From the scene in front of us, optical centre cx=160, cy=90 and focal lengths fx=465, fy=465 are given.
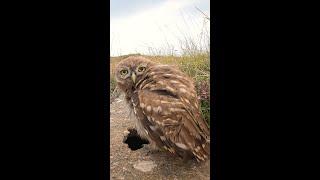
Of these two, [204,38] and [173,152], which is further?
[204,38]

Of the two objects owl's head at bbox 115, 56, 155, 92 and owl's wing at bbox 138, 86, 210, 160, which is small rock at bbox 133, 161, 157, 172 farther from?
owl's head at bbox 115, 56, 155, 92

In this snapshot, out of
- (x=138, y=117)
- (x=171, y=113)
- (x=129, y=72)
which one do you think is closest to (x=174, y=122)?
(x=171, y=113)

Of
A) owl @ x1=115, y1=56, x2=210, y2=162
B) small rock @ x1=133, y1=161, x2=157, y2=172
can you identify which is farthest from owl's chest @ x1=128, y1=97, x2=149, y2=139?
small rock @ x1=133, y1=161, x2=157, y2=172

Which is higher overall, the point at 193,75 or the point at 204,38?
the point at 204,38

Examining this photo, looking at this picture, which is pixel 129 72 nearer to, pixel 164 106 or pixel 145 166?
pixel 164 106

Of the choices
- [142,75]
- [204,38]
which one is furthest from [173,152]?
[204,38]

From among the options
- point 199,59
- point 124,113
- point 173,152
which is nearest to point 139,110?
point 124,113

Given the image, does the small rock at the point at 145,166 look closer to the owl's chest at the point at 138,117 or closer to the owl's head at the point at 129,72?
the owl's chest at the point at 138,117

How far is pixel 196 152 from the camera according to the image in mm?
1896

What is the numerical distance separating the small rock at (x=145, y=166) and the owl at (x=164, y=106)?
8cm

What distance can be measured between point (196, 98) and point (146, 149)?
305 millimetres

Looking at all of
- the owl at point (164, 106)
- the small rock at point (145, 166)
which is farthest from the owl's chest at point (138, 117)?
the small rock at point (145, 166)
